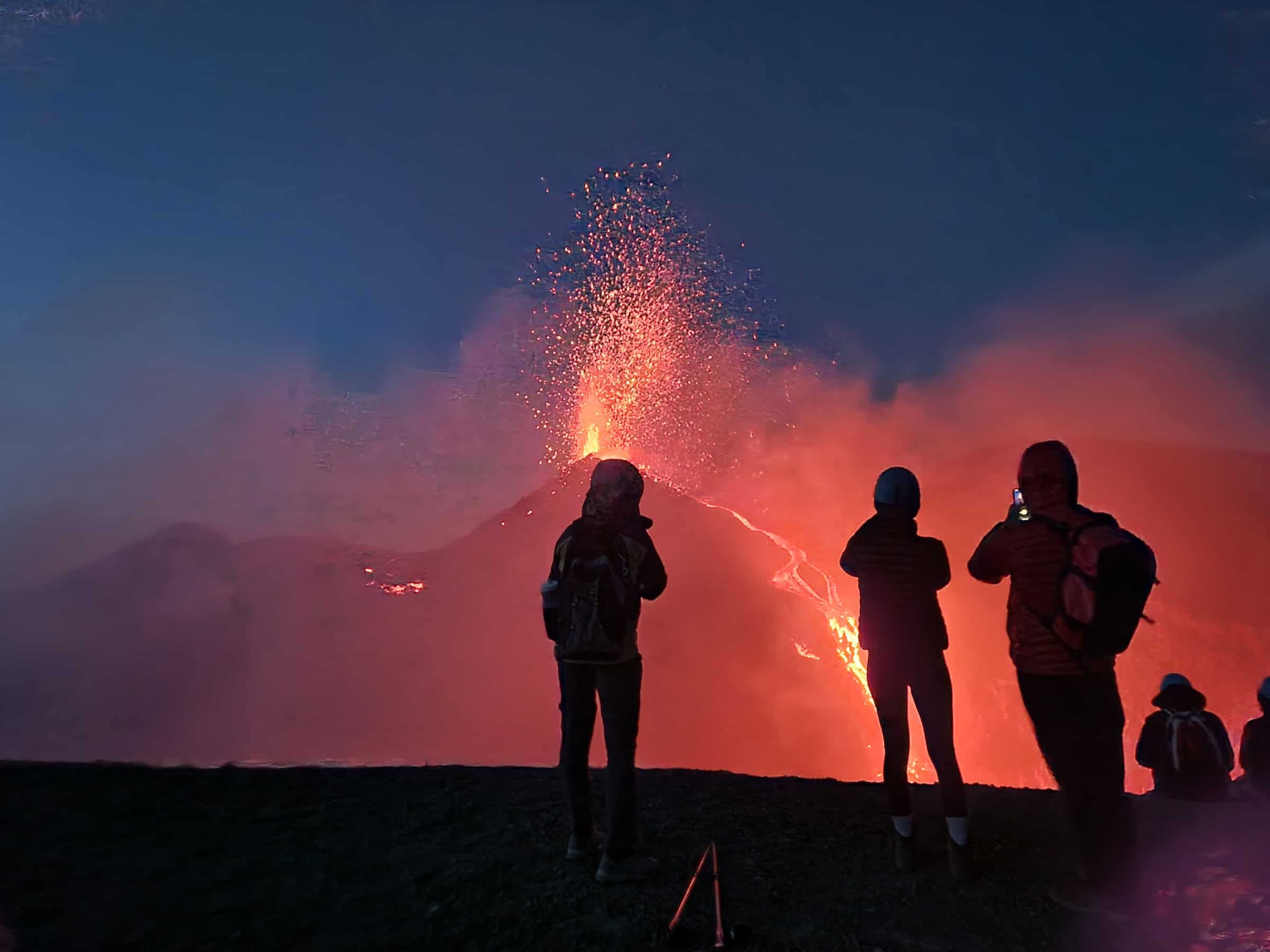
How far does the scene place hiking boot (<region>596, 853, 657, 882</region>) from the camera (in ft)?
16.0

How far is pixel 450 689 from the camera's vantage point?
16438 cm

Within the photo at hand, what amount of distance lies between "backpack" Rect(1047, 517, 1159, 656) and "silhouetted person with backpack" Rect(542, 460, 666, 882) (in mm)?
2365

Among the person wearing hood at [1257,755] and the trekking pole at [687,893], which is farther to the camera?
the person wearing hood at [1257,755]

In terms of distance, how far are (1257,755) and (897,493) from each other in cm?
430

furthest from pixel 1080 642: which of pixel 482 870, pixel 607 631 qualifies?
pixel 482 870

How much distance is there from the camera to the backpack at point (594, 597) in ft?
16.0

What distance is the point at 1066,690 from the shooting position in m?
4.15

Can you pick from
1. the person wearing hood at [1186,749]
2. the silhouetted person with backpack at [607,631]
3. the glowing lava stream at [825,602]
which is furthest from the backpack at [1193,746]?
the glowing lava stream at [825,602]

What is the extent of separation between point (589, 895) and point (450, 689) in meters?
171

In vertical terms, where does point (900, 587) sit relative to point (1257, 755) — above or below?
above

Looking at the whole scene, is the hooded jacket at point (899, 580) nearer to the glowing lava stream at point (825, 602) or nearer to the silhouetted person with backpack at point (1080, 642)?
the silhouetted person with backpack at point (1080, 642)

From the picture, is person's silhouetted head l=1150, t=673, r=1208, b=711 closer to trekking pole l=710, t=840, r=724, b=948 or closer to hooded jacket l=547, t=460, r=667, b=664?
trekking pole l=710, t=840, r=724, b=948

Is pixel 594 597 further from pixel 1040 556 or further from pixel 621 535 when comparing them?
pixel 1040 556

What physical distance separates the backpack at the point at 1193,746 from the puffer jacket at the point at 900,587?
111 inches
